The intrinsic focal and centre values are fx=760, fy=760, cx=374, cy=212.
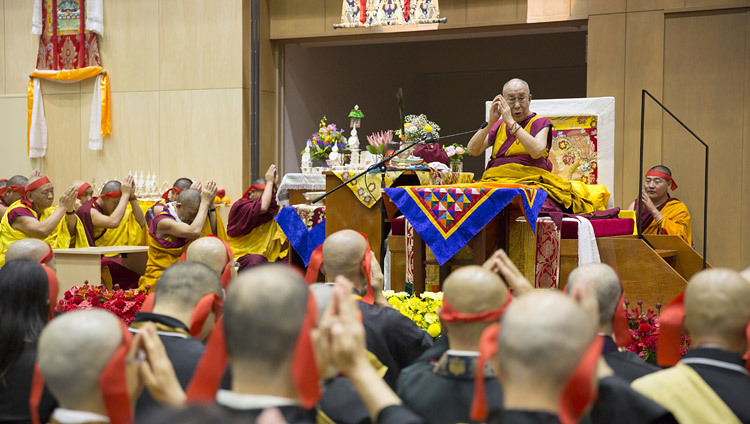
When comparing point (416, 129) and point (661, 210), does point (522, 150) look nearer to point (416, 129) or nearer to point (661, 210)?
point (416, 129)

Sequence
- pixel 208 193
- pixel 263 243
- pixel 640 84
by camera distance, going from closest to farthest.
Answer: pixel 208 193 → pixel 263 243 → pixel 640 84

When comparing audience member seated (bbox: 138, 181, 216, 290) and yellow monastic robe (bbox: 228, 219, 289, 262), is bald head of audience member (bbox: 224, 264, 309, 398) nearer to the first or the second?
audience member seated (bbox: 138, 181, 216, 290)

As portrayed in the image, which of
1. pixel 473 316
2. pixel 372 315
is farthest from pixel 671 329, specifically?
pixel 372 315

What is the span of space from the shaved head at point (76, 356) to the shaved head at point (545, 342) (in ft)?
2.51

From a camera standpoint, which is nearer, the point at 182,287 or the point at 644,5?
the point at 182,287

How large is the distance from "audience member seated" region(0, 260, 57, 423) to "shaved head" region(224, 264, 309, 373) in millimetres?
971

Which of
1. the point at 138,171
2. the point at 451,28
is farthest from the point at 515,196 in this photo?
the point at 138,171

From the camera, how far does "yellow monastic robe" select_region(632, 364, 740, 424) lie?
5.68 ft

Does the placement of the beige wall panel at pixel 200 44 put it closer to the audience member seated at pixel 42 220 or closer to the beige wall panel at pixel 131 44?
the beige wall panel at pixel 131 44

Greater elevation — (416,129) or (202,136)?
(202,136)

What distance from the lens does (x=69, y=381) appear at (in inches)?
57.2

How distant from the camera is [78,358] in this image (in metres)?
1.46

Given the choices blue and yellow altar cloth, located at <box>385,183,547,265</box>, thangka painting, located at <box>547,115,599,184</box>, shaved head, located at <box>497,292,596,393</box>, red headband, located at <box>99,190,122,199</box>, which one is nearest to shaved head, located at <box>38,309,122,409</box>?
shaved head, located at <box>497,292,596,393</box>

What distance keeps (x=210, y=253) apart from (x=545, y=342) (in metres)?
2.07
